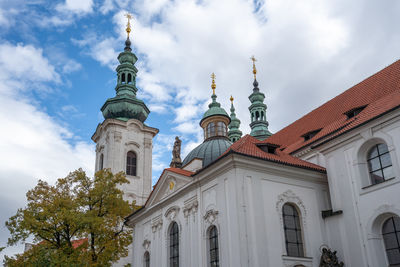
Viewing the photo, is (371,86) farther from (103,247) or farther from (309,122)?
(103,247)

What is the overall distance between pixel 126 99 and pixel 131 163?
5.56 m

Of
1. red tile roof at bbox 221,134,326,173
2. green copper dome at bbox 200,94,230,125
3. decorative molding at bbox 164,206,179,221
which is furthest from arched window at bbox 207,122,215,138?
red tile roof at bbox 221,134,326,173

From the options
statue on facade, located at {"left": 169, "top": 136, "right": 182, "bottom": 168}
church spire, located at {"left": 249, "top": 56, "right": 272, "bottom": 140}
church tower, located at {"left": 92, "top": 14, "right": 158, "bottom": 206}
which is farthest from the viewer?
church spire, located at {"left": 249, "top": 56, "right": 272, "bottom": 140}

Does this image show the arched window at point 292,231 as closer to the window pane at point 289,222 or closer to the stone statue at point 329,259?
the window pane at point 289,222

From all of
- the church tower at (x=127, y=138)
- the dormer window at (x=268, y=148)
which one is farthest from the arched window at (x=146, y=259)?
the church tower at (x=127, y=138)

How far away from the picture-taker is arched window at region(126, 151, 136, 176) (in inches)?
1517

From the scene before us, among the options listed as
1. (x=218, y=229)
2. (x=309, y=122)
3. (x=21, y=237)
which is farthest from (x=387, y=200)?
(x=21, y=237)

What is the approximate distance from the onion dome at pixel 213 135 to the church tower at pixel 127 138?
8231 mm

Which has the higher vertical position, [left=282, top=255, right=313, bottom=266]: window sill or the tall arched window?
the tall arched window

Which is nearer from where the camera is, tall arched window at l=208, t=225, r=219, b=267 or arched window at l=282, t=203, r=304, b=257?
arched window at l=282, t=203, r=304, b=257

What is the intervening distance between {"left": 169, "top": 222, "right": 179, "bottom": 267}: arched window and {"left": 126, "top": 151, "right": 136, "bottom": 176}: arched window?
59.3 ft

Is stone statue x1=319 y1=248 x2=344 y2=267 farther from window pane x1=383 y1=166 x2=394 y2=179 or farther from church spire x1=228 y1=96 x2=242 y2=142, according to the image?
church spire x1=228 y1=96 x2=242 y2=142

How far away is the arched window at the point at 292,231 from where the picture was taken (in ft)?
55.3

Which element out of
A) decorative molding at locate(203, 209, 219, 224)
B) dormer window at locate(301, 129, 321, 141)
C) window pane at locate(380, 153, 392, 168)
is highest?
dormer window at locate(301, 129, 321, 141)
